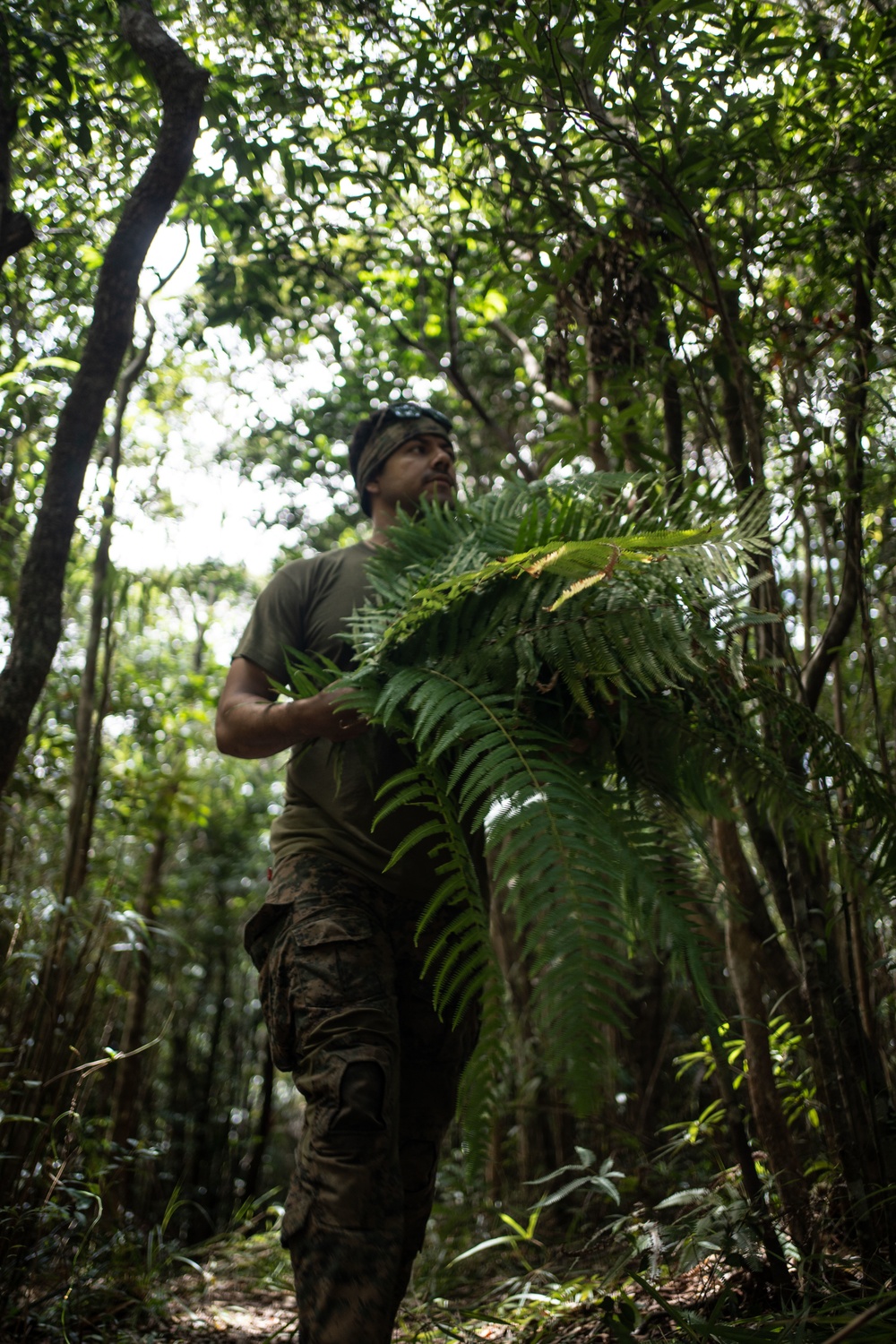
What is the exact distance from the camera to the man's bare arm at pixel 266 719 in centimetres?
155

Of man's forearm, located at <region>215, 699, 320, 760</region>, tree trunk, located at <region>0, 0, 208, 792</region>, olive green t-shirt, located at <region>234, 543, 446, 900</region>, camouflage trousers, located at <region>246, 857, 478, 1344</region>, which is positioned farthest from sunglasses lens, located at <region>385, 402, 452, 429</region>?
camouflage trousers, located at <region>246, 857, 478, 1344</region>

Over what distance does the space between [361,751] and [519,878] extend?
0.65m

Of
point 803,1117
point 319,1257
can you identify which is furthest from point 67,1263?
point 803,1117

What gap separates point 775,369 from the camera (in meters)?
2.24

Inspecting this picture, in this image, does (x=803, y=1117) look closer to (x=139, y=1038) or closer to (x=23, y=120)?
(x=139, y=1038)

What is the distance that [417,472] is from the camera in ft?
7.36

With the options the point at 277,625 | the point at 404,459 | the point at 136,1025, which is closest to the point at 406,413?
the point at 404,459

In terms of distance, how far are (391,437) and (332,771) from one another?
943 millimetres

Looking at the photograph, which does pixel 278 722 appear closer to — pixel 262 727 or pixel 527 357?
pixel 262 727

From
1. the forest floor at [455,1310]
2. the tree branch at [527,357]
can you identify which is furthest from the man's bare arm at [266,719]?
the tree branch at [527,357]

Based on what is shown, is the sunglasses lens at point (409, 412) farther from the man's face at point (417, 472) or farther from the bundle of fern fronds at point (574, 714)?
the bundle of fern fronds at point (574, 714)

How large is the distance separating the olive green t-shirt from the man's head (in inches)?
10.1

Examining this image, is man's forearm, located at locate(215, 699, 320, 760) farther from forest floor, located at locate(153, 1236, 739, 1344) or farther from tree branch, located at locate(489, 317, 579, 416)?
tree branch, located at locate(489, 317, 579, 416)

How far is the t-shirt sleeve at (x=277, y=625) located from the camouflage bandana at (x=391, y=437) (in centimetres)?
40
